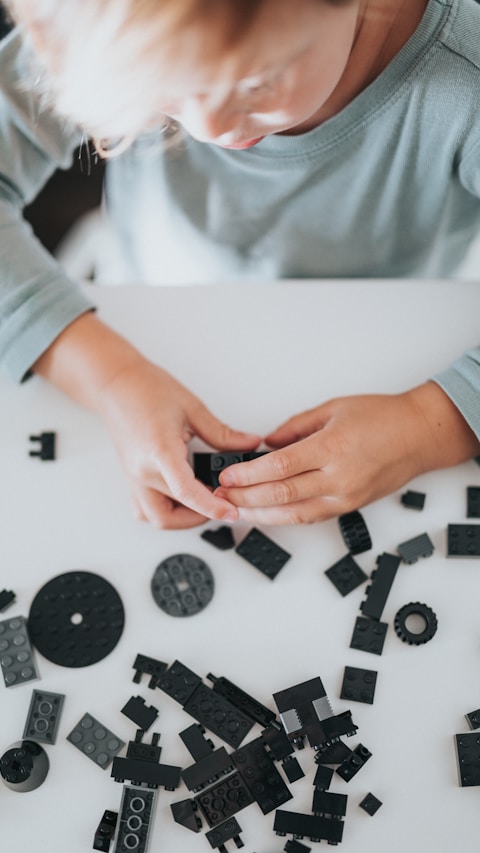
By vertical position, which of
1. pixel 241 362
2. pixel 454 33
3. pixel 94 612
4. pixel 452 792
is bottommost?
pixel 452 792

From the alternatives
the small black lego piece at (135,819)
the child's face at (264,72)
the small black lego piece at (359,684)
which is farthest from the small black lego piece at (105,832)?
the child's face at (264,72)

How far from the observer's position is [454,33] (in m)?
0.63

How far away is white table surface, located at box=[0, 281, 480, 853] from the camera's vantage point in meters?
0.55

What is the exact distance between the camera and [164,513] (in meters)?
0.65

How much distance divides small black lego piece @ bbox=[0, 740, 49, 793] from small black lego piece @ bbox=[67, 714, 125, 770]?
28 mm

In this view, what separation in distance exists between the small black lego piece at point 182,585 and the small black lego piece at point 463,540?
223 millimetres

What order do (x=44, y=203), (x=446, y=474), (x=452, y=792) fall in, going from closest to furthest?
(x=452, y=792) → (x=446, y=474) → (x=44, y=203)

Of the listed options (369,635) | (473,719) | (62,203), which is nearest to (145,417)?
(369,635)

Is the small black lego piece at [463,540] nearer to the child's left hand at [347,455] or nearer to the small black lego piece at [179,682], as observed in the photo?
the child's left hand at [347,455]

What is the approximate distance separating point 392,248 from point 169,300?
11.0 inches

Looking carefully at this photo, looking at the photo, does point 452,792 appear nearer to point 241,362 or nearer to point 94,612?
point 94,612

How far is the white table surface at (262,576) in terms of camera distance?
548 mm

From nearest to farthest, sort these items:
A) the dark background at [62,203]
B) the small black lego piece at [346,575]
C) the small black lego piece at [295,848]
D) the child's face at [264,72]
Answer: the child's face at [264,72] < the small black lego piece at [295,848] < the small black lego piece at [346,575] < the dark background at [62,203]

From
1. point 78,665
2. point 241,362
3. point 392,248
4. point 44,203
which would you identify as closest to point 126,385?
point 241,362
